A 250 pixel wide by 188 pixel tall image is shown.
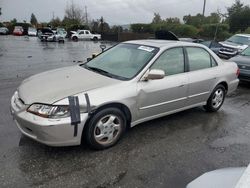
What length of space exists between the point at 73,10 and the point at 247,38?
54.9 m

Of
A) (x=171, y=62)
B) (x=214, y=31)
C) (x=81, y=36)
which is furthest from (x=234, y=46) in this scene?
(x=81, y=36)

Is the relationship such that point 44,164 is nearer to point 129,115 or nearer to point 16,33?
point 129,115

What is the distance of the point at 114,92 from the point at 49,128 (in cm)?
100

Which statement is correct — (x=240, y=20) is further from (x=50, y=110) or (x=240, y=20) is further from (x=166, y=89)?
(x=50, y=110)

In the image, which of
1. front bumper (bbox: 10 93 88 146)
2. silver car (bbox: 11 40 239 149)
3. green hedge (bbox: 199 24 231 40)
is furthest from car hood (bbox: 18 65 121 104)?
green hedge (bbox: 199 24 231 40)

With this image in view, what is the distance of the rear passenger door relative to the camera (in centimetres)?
454

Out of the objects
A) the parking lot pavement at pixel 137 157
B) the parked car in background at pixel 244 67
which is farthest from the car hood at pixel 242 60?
the parking lot pavement at pixel 137 157

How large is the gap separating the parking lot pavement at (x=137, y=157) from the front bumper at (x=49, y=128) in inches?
12.2

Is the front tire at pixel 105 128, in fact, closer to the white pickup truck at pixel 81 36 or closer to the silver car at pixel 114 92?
the silver car at pixel 114 92

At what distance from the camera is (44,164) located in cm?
314

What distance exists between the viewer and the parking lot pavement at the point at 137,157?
2918 mm

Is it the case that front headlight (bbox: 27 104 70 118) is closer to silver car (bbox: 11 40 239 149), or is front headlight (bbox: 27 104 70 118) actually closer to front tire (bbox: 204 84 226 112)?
silver car (bbox: 11 40 239 149)

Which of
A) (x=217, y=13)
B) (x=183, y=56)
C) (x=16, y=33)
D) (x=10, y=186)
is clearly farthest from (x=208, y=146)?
(x=16, y=33)

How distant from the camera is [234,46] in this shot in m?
14.6
